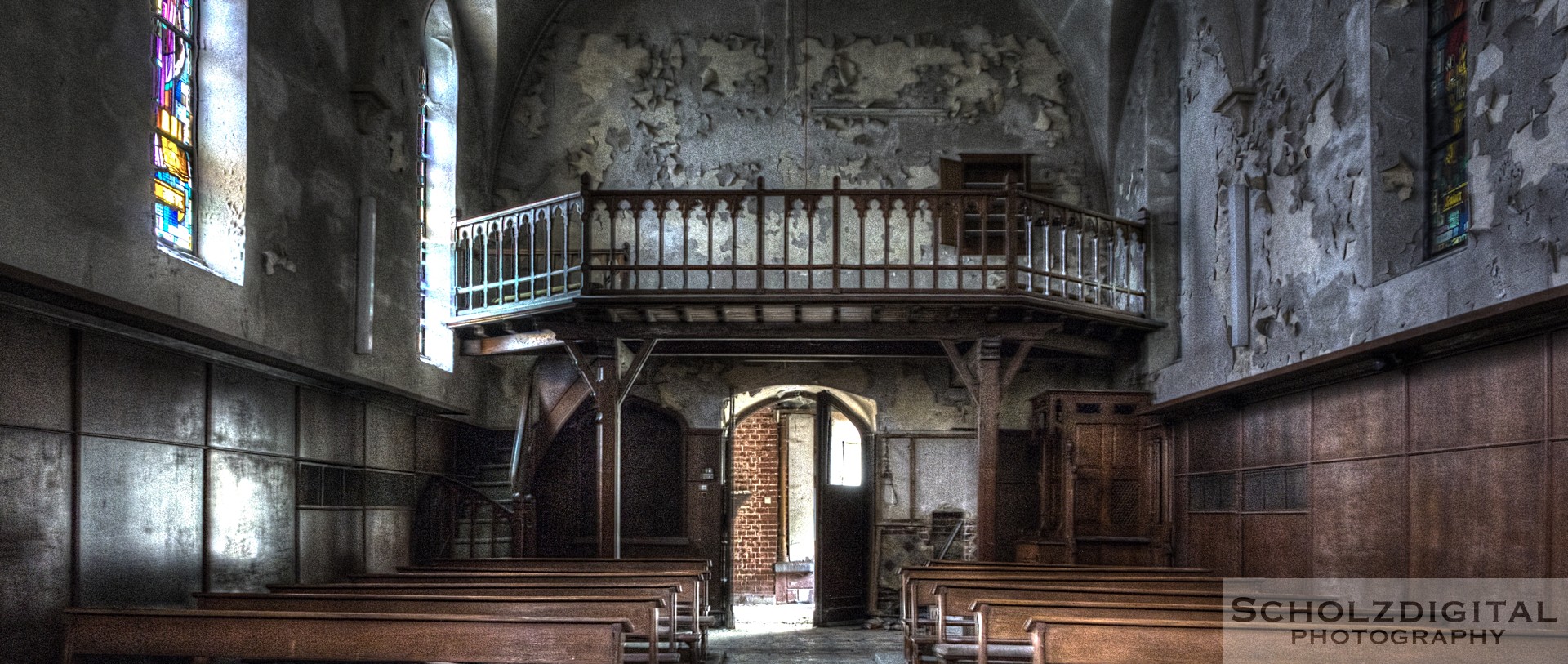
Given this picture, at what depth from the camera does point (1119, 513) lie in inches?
537

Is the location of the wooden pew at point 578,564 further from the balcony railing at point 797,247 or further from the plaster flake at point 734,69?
the plaster flake at point 734,69

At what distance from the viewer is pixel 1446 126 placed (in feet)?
29.1

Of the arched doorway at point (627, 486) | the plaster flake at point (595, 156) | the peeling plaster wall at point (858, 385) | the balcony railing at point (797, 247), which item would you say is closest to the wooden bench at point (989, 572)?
the balcony railing at point (797, 247)

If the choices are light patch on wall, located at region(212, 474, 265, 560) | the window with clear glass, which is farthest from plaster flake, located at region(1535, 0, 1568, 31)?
the window with clear glass

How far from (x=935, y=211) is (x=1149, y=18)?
4.06 meters

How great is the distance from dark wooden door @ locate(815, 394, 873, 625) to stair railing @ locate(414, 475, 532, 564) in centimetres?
383

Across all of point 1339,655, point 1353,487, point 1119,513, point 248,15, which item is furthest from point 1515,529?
point 248,15

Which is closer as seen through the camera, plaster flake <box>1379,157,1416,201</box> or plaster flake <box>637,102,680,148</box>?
plaster flake <box>1379,157,1416,201</box>

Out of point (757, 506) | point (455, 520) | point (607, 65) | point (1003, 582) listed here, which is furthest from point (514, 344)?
point (1003, 582)

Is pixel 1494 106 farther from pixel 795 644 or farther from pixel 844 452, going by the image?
pixel 844 452

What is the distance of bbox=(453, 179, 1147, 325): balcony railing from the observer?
1248cm

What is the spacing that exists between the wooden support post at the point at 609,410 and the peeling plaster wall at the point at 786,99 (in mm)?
3447

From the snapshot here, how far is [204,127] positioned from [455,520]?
6094 mm

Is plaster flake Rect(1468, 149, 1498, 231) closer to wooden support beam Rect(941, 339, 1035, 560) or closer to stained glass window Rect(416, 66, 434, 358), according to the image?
wooden support beam Rect(941, 339, 1035, 560)
